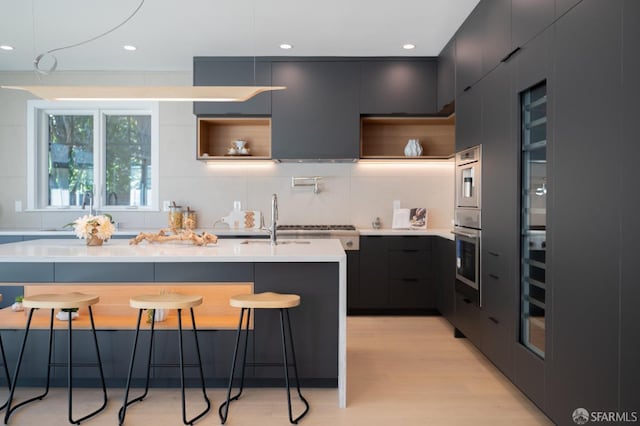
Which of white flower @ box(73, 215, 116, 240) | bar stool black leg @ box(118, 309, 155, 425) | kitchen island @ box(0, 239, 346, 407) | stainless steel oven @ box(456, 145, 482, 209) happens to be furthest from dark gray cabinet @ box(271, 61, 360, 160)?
bar stool black leg @ box(118, 309, 155, 425)

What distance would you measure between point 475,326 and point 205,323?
1.97m

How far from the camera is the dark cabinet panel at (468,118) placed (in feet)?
11.2

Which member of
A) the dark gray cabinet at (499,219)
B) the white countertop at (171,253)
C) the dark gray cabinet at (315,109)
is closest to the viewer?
the white countertop at (171,253)

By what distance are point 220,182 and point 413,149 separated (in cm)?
216

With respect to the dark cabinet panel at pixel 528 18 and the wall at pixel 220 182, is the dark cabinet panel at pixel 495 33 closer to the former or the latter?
the dark cabinet panel at pixel 528 18

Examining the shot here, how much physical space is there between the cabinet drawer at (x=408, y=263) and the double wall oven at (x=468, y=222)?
0.79 m

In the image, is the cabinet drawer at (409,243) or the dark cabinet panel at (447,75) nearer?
the dark cabinet panel at (447,75)

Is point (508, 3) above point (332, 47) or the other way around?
the other way around

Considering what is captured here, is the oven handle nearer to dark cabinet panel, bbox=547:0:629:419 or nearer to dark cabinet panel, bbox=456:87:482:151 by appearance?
dark cabinet panel, bbox=456:87:482:151

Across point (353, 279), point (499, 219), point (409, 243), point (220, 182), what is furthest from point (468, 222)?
point (220, 182)

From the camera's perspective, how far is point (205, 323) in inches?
112

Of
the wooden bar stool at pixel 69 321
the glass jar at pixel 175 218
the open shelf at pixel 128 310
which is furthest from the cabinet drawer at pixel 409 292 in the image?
the wooden bar stool at pixel 69 321

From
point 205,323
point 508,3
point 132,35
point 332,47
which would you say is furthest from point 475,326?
point 132,35

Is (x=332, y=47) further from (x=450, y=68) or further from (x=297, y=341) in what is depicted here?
(x=297, y=341)
